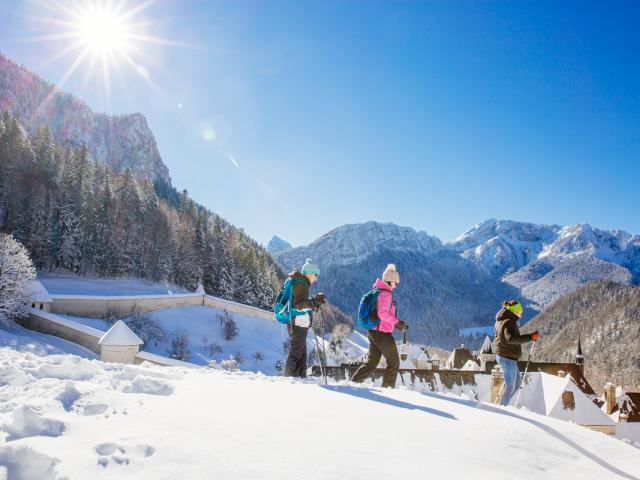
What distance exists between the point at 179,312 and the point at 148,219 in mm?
22266

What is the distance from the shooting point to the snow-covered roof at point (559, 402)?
58.3 feet

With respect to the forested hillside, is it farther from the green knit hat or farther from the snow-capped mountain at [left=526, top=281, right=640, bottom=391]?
the snow-capped mountain at [left=526, top=281, right=640, bottom=391]

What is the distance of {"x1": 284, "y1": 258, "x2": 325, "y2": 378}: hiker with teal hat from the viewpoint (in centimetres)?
749

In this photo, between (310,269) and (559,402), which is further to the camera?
(559,402)

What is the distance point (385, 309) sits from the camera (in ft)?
23.5

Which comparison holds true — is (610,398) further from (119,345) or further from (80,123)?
(80,123)

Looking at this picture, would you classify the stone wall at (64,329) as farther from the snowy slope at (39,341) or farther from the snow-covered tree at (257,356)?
the snow-covered tree at (257,356)

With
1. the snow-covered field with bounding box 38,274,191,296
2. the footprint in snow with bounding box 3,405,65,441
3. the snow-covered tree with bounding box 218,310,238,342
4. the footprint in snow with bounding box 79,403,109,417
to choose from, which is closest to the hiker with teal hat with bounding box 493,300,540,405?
the footprint in snow with bounding box 79,403,109,417

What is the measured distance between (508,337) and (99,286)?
161 feet

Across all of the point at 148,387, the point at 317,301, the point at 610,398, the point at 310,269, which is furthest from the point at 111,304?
the point at 610,398

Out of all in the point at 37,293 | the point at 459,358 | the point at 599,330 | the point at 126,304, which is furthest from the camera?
the point at 599,330

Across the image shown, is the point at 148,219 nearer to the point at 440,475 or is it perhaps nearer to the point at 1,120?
the point at 1,120

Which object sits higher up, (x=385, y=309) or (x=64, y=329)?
(x=385, y=309)

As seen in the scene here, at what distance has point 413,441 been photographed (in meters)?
3.43
